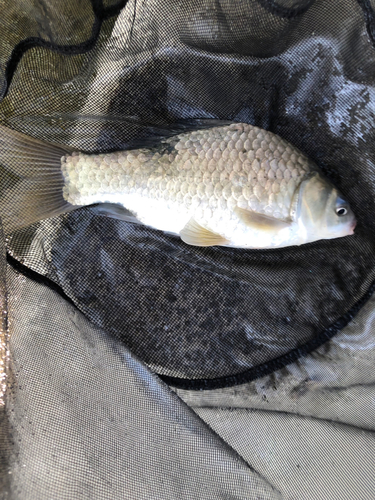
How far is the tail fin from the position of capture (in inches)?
45.8

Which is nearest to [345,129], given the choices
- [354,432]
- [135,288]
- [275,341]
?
[275,341]

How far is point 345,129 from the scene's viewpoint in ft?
4.00

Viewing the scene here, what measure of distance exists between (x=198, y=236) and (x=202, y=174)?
0.20m

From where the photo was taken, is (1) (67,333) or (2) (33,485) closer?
(2) (33,485)

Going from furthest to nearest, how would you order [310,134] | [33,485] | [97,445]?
[310,134] → [97,445] → [33,485]

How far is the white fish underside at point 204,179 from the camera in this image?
111 cm

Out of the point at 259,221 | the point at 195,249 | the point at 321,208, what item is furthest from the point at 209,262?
the point at 321,208

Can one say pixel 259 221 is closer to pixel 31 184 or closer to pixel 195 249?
pixel 195 249

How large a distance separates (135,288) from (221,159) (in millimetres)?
530

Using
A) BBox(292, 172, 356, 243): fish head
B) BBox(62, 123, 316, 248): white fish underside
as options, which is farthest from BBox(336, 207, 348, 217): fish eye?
BBox(62, 123, 316, 248): white fish underside

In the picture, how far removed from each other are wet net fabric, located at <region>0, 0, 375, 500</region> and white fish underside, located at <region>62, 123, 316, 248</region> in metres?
0.11

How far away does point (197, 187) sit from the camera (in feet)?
3.67

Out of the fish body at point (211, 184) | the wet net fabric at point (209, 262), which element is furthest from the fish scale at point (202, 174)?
the wet net fabric at point (209, 262)

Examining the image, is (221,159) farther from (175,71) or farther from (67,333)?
(67,333)
